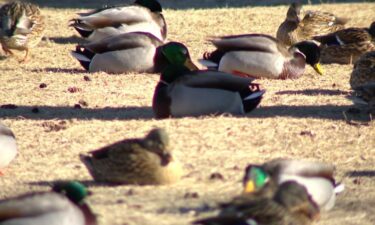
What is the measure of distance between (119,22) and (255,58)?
122 inches

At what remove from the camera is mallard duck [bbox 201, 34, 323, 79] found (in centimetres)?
1292

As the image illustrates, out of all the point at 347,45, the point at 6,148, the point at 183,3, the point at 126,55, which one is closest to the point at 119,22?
the point at 126,55

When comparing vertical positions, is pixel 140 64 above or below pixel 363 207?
below

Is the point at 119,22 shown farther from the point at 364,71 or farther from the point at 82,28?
the point at 364,71

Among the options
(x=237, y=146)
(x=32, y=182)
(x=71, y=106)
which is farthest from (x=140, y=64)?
(x=32, y=182)

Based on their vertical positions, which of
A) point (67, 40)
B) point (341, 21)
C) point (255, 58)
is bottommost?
point (67, 40)

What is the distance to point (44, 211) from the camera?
7125 mm

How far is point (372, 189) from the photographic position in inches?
355

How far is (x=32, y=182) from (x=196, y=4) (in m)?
10.8

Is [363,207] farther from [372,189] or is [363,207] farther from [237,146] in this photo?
[237,146]

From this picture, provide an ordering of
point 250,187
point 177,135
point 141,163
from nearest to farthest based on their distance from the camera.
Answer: point 250,187
point 141,163
point 177,135

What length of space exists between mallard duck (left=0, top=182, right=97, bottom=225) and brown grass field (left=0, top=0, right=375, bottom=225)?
391mm

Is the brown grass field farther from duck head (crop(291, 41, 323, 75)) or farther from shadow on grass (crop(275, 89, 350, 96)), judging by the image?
duck head (crop(291, 41, 323, 75))

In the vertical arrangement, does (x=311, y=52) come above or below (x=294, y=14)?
above
